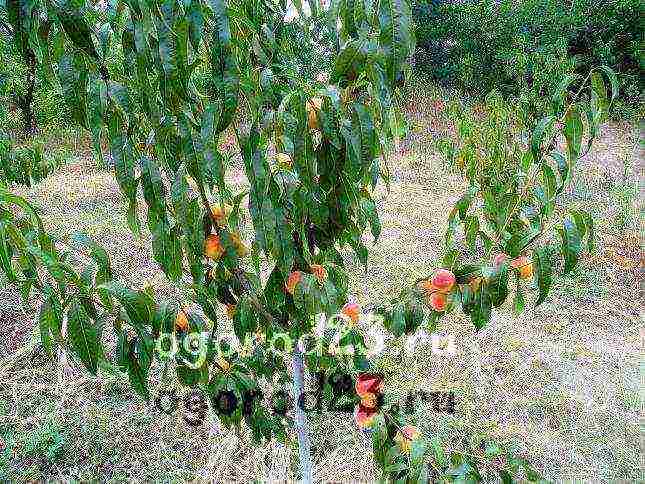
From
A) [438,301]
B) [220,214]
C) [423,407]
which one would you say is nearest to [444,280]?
[438,301]

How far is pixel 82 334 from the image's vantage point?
0.87 meters

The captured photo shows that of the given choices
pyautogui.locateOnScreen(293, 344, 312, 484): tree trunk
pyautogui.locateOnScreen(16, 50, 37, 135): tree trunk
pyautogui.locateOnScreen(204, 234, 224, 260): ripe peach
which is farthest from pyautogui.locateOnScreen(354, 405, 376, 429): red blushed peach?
pyautogui.locateOnScreen(16, 50, 37, 135): tree trunk

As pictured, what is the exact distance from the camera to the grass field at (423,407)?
2.32 m

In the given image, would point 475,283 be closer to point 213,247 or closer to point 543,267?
point 543,267

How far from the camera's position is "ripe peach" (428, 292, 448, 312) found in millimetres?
1217

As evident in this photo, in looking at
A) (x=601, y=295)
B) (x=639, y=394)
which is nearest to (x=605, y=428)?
(x=639, y=394)

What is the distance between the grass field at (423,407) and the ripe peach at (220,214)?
133cm

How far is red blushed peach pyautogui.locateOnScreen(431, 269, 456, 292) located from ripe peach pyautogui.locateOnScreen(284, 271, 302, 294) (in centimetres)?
30

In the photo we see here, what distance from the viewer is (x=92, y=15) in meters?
0.97

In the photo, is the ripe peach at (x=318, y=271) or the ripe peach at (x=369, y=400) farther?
the ripe peach at (x=369, y=400)

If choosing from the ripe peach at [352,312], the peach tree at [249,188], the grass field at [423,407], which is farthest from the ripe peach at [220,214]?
the grass field at [423,407]

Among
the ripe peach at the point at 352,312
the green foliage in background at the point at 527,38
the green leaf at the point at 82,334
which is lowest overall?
the green foliage in background at the point at 527,38

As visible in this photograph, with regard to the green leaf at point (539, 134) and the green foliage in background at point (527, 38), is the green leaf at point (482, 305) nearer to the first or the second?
the green leaf at point (539, 134)

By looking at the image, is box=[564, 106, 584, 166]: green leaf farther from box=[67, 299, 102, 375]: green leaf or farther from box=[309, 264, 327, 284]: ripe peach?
box=[67, 299, 102, 375]: green leaf
